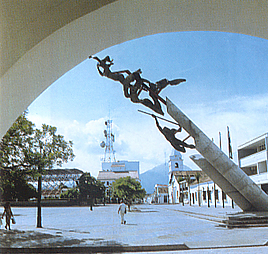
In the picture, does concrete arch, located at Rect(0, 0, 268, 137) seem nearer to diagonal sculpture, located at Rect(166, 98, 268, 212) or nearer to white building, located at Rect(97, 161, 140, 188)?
diagonal sculpture, located at Rect(166, 98, 268, 212)

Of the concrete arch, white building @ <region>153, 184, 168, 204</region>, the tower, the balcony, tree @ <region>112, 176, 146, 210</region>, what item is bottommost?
white building @ <region>153, 184, 168, 204</region>

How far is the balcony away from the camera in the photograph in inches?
417

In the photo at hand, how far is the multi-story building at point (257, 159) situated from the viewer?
10.5 metres

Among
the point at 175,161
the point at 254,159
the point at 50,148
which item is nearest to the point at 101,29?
the point at 50,148

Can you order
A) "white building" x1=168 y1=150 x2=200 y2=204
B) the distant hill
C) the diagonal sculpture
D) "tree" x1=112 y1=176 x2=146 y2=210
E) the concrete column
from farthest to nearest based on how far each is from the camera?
"white building" x1=168 y1=150 x2=200 y2=204
the distant hill
"tree" x1=112 y1=176 x2=146 y2=210
the concrete column
the diagonal sculpture

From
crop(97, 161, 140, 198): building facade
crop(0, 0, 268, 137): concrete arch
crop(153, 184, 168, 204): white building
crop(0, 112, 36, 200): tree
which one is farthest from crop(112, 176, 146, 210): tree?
crop(153, 184, 168, 204): white building

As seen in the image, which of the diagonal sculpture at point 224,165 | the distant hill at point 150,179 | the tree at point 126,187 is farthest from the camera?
the distant hill at point 150,179

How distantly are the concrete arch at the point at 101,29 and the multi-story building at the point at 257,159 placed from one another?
1057cm

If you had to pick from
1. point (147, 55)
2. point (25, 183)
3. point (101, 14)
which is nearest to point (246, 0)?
point (101, 14)

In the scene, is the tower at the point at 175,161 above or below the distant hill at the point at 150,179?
above

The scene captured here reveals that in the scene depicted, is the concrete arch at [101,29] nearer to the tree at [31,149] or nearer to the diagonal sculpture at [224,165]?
the tree at [31,149]

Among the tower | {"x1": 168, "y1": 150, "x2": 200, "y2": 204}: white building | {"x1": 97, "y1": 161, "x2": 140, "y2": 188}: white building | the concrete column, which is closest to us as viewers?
the concrete column

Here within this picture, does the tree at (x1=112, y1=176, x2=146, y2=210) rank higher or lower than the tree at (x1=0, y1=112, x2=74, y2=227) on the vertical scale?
lower

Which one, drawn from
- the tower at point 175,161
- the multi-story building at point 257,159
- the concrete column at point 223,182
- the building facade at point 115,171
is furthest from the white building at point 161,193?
the concrete column at point 223,182
